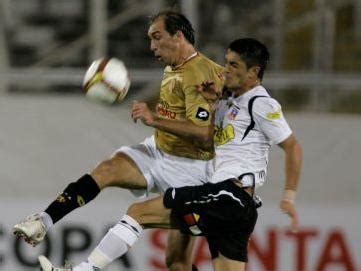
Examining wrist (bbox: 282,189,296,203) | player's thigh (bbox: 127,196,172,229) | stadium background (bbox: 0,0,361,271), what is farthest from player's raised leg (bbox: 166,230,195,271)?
stadium background (bbox: 0,0,361,271)

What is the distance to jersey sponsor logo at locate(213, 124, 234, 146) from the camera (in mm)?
5633

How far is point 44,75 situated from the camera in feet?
27.3

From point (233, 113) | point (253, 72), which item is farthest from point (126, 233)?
point (253, 72)

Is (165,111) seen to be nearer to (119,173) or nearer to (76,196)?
(119,173)

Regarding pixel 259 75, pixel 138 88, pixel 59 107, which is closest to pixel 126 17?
pixel 138 88

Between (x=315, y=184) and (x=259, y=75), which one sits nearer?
(x=259, y=75)

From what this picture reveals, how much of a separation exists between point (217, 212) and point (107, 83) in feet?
2.94

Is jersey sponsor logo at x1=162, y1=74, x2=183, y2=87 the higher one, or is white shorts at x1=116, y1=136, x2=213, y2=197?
jersey sponsor logo at x1=162, y1=74, x2=183, y2=87

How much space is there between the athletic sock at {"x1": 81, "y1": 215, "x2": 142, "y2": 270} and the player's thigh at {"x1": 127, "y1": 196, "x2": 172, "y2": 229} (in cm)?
5

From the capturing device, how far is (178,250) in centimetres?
614

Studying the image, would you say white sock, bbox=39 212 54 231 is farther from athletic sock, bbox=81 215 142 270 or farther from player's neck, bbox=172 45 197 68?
player's neck, bbox=172 45 197 68

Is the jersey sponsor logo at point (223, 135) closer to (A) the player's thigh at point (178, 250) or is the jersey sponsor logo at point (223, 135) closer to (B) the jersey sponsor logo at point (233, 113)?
(B) the jersey sponsor logo at point (233, 113)

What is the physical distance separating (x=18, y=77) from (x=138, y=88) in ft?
3.18

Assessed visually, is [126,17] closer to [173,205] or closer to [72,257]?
[72,257]
